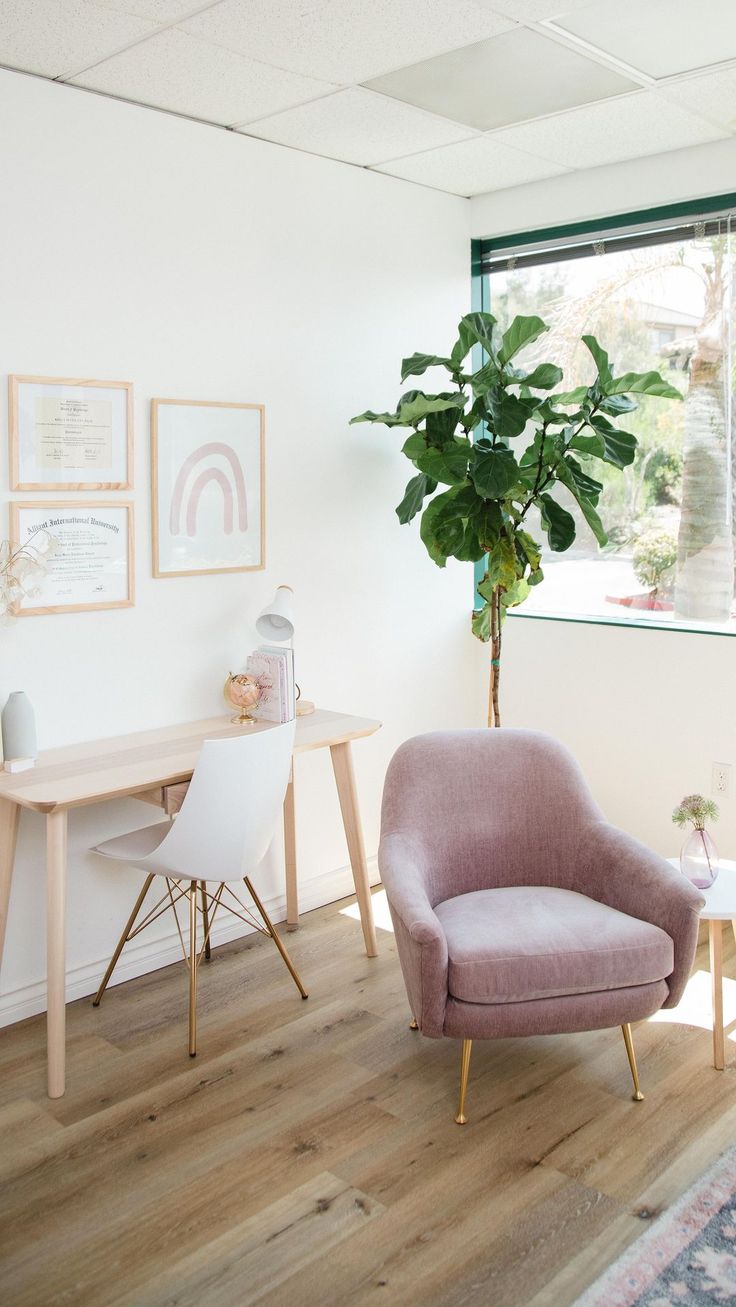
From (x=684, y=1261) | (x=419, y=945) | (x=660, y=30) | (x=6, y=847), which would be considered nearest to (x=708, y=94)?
(x=660, y=30)

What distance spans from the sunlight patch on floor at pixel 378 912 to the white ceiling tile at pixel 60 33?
2.67 m

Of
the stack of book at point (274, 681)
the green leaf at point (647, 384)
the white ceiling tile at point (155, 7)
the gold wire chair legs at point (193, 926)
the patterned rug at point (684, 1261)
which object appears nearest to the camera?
the patterned rug at point (684, 1261)

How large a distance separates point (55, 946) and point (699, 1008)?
5.91 ft

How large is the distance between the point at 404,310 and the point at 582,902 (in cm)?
233

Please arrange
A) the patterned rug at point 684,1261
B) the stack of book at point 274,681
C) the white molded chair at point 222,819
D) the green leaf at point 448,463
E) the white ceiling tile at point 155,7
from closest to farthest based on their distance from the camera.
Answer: the patterned rug at point 684,1261, the white ceiling tile at point 155,7, the white molded chair at point 222,819, the stack of book at point 274,681, the green leaf at point 448,463

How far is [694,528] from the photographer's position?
13.4 ft

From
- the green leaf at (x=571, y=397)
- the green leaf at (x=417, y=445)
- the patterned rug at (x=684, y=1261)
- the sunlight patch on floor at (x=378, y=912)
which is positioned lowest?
the patterned rug at (x=684, y=1261)

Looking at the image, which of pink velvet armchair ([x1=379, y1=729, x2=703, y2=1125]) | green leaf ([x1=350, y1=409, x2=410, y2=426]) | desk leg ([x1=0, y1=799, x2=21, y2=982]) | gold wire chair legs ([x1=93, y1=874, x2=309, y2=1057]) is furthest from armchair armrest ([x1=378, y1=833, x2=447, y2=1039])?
green leaf ([x1=350, y1=409, x2=410, y2=426])

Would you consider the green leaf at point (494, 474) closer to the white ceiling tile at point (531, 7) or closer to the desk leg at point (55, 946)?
the white ceiling tile at point (531, 7)

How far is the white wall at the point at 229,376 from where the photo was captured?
3113 millimetres

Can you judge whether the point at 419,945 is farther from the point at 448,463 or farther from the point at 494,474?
the point at 448,463

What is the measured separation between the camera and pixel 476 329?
12.3 feet

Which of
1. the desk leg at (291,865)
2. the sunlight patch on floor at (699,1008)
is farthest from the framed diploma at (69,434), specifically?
the sunlight patch on floor at (699,1008)

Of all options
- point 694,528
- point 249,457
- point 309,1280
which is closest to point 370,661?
point 249,457
